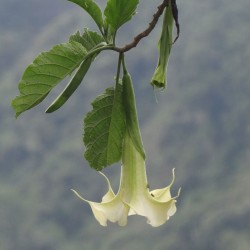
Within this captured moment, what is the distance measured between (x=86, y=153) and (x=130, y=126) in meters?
0.08

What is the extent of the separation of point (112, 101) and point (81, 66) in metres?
0.10

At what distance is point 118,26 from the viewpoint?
56cm

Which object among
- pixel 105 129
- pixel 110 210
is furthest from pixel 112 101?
pixel 110 210

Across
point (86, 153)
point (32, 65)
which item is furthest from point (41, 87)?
point (86, 153)

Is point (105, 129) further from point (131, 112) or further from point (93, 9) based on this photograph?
point (93, 9)

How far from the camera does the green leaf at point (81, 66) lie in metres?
0.46

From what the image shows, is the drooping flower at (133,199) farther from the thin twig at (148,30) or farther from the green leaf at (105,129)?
the thin twig at (148,30)

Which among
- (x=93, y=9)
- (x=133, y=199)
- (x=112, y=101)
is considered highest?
(x=93, y=9)

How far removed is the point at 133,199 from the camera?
0.59 meters

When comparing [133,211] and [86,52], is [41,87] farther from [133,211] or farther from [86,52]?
[133,211]

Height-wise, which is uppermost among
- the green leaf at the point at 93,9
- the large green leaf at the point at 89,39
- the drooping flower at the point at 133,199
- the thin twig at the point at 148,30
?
the green leaf at the point at 93,9

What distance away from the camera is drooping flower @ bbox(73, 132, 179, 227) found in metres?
0.55

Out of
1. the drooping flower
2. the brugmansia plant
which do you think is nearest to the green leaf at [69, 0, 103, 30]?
the brugmansia plant

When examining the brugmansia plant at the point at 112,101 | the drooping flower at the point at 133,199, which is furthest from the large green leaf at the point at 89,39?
the drooping flower at the point at 133,199
